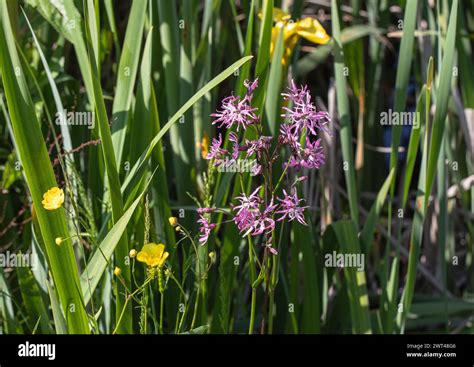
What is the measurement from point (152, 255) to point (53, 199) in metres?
0.16

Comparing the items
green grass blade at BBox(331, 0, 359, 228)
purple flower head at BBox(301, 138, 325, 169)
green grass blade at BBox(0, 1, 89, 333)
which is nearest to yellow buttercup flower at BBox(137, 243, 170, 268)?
green grass blade at BBox(0, 1, 89, 333)

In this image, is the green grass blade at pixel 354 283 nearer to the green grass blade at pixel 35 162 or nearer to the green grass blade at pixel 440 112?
the green grass blade at pixel 440 112

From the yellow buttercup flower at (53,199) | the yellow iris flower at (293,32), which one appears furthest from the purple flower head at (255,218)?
the yellow iris flower at (293,32)

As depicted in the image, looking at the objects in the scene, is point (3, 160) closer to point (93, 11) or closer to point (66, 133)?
point (66, 133)

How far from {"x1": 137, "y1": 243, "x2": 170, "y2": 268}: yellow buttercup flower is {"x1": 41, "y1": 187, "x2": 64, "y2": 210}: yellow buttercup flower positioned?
13 centimetres

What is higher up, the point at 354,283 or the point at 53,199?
the point at 53,199

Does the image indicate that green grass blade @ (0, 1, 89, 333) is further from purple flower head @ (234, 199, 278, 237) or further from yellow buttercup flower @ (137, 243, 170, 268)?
purple flower head @ (234, 199, 278, 237)

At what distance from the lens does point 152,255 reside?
3.46 ft

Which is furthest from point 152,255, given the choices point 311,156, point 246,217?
point 311,156

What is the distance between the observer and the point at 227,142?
1.20m

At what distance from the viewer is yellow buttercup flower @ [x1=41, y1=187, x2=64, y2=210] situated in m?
0.99

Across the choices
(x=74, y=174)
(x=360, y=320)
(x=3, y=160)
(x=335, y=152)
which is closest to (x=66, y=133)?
(x=74, y=174)

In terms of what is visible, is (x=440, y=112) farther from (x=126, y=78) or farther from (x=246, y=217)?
(x=126, y=78)
